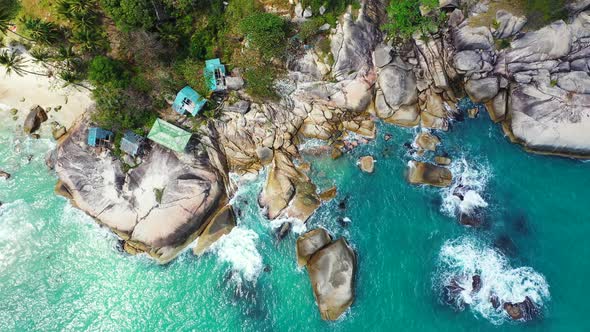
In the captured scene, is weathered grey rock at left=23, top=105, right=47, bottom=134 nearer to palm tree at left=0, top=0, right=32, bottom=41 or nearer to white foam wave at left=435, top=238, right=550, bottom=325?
palm tree at left=0, top=0, right=32, bottom=41

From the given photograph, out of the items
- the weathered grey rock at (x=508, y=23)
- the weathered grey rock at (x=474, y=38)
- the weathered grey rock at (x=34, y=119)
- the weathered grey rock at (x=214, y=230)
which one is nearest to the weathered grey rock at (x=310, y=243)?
the weathered grey rock at (x=214, y=230)

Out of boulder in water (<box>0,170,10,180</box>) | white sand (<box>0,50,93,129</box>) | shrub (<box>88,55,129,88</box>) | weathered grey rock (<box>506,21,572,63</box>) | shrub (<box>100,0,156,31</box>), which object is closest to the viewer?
shrub (<box>100,0,156,31</box>)

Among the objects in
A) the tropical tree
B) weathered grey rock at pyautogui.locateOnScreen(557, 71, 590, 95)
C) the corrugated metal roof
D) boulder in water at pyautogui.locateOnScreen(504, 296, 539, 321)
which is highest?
the tropical tree

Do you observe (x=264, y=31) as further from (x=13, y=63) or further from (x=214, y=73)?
(x=13, y=63)

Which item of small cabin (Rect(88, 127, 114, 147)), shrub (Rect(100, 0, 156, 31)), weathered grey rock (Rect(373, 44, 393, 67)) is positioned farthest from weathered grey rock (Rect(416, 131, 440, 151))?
small cabin (Rect(88, 127, 114, 147))

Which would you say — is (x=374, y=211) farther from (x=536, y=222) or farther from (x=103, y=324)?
(x=103, y=324)
